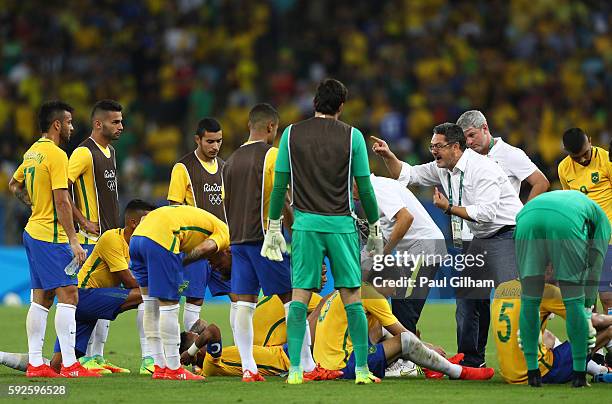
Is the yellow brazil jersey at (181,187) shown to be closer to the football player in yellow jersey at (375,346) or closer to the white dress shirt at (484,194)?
the football player in yellow jersey at (375,346)

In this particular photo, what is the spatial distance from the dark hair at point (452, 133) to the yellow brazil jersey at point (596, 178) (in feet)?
6.44

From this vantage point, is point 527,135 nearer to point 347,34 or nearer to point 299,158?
point 347,34

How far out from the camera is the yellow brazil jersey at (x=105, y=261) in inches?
441

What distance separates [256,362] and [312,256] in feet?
4.82

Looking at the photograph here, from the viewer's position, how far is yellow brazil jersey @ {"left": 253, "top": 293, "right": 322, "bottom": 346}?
10.7 metres

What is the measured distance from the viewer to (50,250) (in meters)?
10.6

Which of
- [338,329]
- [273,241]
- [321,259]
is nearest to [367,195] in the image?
[321,259]

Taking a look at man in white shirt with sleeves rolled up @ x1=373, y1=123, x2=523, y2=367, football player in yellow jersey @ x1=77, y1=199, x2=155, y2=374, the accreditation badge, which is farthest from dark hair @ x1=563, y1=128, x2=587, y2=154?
football player in yellow jersey @ x1=77, y1=199, x2=155, y2=374

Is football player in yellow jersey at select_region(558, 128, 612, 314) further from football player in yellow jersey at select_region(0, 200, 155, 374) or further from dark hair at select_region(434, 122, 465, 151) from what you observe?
football player in yellow jersey at select_region(0, 200, 155, 374)

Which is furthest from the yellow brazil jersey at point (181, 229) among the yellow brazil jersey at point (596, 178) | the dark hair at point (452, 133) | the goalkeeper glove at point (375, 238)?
the yellow brazil jersey at point (596, 178)

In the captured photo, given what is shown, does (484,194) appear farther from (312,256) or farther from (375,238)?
(312,256)

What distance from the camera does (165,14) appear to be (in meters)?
26.5

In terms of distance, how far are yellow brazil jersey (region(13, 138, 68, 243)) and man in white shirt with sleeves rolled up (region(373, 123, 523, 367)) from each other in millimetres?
2861

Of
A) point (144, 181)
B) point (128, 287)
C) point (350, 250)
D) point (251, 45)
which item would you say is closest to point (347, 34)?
point (251, 45)
